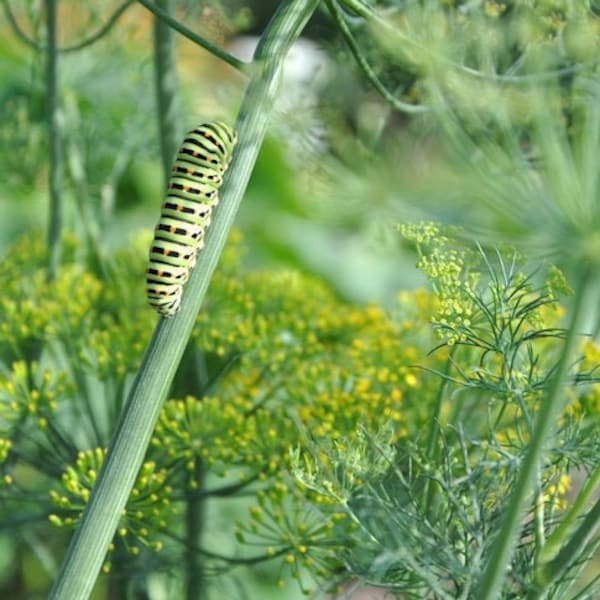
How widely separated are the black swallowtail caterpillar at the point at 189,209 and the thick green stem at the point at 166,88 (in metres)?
0.30

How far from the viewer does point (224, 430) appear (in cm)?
104

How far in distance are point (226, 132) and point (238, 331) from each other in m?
0.39

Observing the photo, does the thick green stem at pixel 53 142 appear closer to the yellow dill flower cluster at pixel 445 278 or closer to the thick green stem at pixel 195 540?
the thick green stem at pixel 195 540

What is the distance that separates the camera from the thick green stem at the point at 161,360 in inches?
30.5

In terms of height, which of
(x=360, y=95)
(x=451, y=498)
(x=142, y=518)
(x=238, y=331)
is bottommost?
(x=142, y=518)

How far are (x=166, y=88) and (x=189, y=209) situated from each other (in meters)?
0.35

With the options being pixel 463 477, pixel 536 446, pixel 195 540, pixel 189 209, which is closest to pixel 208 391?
pixel 195 540

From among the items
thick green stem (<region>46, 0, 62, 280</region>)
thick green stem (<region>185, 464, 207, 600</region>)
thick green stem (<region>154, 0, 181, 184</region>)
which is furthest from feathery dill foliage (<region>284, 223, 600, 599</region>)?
thick green stem (<region>46, 0, 62, 280</region>)

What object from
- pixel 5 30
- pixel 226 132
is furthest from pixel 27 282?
pixel 5 30

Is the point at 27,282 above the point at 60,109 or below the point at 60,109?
below

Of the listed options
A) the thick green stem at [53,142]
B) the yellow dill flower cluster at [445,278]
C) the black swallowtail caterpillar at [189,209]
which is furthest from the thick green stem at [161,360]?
the thick green stem at [53,142]

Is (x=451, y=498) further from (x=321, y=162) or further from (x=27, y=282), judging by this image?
(x=27, y=282)

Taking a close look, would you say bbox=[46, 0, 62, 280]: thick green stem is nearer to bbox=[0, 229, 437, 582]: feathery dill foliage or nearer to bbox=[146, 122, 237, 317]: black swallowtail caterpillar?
bbox=[0, 229, 437, 582]: feathery dill foliage

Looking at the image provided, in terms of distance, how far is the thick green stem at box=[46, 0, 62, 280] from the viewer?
3.91 ft
